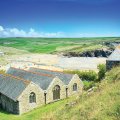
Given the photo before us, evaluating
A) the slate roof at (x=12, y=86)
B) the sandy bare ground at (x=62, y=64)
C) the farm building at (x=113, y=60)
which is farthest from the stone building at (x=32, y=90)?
the sandy bare ground at (x=62, y=64)

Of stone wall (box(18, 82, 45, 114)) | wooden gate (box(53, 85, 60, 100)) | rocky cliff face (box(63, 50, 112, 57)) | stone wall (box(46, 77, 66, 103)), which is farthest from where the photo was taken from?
rocky cliff face (box(63, 50, 112, 57))

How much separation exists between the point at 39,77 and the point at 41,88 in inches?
140

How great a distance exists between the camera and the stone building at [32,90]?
39875 millimetres

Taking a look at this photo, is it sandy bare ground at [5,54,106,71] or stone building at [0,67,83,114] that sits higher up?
stone building at [0,67,83,114]

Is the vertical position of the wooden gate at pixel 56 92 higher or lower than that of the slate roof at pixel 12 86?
lower

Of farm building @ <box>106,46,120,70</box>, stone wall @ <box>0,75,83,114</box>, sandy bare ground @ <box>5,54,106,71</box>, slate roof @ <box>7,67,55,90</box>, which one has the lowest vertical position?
sandy bare ground @ <box>5,54,106,71</box>

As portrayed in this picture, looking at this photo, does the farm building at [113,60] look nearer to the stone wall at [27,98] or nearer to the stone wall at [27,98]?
the stone wall at [27,98]

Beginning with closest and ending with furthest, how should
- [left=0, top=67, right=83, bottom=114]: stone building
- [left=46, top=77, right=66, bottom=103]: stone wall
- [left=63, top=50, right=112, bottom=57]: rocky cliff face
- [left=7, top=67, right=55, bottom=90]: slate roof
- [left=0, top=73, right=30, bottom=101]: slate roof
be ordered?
[left=0, top=67, right=83, bottom=114]: stone building, [left=0, top=73, right=30, bottom=101]: slate roof, [left=46, top=77, right=66, bottom=103]: stone wall, [left=7, top=67, right=55, bottom=90]: slate roof, [left=63, top=50, right=112, bottom=57]: rocky cliff face

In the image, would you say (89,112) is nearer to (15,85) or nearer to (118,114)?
(118,114)

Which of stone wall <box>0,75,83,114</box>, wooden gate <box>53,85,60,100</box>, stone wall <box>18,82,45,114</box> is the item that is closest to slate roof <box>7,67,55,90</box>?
stone wall <box>0,75,83,114</box>

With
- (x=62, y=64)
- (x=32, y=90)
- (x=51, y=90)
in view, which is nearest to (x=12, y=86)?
(x=32, y=90)

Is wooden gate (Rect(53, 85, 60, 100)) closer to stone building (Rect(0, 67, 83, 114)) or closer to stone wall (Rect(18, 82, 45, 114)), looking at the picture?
stone building (Rect(0, 67, 83, 114))

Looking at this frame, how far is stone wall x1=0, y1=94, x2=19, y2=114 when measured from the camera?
1559 inches

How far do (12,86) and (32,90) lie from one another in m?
4.39
